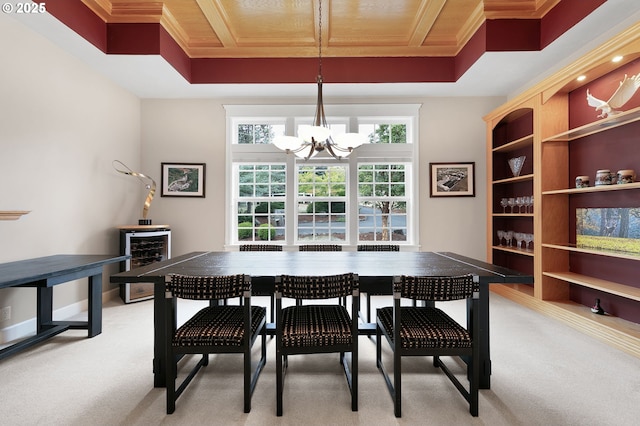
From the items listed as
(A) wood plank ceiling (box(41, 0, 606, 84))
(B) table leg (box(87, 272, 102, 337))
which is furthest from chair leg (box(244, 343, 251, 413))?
(A) wood plank ceiling (box(41, 0, 606, 84))

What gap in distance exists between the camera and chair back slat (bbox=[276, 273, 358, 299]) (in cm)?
173

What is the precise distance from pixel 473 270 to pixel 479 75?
2.92 meters

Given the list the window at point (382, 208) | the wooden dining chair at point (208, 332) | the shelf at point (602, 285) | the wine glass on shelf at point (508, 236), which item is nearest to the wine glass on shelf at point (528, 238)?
the wine glass on shelf at point (508, 236)

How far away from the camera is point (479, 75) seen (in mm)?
3850

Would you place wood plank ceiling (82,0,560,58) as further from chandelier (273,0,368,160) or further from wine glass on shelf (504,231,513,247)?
wine glass on shelf (504,231,513,247)

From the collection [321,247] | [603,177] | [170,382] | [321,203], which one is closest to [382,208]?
[321,203]

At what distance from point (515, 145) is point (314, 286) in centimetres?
372

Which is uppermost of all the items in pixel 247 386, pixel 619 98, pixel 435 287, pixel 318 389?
pixel 619 98

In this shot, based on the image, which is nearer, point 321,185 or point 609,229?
point 609,229

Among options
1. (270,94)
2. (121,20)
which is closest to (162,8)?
(121,20)

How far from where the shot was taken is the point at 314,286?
5.67ft

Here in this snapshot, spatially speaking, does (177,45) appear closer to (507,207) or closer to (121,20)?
(121,20)

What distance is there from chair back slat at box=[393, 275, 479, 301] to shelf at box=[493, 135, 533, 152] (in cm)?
281

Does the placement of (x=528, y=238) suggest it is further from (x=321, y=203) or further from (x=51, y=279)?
(x=51, y=279)
